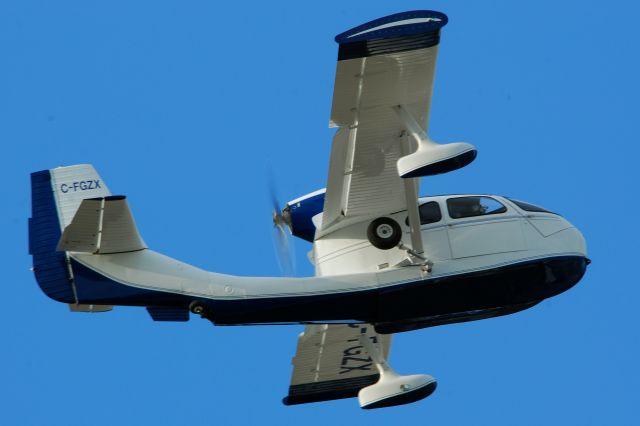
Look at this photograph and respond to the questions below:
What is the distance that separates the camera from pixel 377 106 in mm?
21828

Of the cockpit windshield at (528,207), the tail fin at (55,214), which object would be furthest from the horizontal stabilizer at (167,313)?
the cockpit windshield at (528,207)

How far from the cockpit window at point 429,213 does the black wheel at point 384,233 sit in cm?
40

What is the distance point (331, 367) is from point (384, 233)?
4.54 metres

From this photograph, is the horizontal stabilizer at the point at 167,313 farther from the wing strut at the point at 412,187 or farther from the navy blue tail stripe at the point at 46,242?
the wing strut at the point at 412,187

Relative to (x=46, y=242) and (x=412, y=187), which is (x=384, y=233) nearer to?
(x=412, y=187)

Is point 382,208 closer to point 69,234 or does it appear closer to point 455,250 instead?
point 455,250

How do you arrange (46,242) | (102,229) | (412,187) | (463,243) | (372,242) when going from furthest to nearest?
1. (463,243)
2. (372,242)
3. (412,187)
4. (46,242)
5. (102,229)

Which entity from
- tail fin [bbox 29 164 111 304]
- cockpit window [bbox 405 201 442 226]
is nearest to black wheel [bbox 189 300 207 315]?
tail fin [bbox 29 164 111 304]

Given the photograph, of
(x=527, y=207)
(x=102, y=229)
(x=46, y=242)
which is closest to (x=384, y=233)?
(x=527, y=207)

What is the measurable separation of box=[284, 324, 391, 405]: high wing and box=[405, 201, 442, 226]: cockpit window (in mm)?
3534

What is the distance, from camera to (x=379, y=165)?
22688mm

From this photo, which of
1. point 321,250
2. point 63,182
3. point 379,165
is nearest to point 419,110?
point 379,165

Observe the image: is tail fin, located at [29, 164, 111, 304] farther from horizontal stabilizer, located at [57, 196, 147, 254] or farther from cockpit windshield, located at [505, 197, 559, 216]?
cockpit windshield, located at [505, 197, 559, 216]

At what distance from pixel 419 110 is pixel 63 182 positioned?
19.5ft
